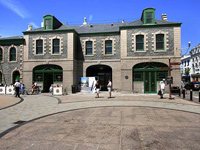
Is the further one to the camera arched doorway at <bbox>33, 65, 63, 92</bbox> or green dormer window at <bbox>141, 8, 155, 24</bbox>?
arched doorway at <bbox>33, 65, 63, 92</bbox>

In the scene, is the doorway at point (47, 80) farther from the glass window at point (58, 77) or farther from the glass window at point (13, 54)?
the glass window at point (13, 54)

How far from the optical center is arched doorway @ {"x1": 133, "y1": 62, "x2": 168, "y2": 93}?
1784cm

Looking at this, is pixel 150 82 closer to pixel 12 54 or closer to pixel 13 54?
pixel 13 54

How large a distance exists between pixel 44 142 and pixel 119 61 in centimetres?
1626

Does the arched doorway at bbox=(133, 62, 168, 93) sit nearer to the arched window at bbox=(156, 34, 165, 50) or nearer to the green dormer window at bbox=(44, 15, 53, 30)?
the arched window at bbox=(156, 34, 165, 50)

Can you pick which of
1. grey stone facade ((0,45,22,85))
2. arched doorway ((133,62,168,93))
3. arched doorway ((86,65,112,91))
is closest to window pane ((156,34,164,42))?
arched doorway ((133,62,168,93))

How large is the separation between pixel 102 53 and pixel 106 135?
16002 mm

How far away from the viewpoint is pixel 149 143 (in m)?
4.13

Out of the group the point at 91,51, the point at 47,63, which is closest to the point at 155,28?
the point at 91,51

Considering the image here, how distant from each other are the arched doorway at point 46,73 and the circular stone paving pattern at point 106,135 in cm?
1385

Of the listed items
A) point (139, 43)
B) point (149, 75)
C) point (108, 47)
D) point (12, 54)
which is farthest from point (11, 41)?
point (149, 75)

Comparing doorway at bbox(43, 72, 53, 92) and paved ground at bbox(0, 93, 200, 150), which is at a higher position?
doorway at bbox(43, 72, 53, 92)

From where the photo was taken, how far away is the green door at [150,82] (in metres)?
17.8

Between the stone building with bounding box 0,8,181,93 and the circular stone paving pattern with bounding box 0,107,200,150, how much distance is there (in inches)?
479
